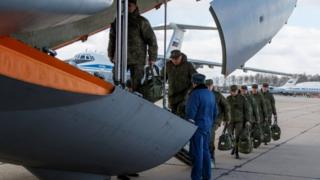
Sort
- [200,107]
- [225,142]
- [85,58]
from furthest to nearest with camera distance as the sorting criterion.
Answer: [85,58], [225,142], [200,107]

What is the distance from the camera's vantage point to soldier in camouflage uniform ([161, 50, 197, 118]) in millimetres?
6770

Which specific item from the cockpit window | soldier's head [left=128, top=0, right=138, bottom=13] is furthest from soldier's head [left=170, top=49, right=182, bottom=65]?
the cockpit window

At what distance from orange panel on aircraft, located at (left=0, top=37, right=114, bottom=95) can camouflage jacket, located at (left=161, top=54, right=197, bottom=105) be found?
2.87m

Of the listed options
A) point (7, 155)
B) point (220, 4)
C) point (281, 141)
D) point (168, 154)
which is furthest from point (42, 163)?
point (281, 141)

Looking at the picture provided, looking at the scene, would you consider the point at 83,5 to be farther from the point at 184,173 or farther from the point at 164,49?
the point at 184,173

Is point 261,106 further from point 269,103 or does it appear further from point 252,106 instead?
point 252,106

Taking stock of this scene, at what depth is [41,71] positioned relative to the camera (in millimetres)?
3500

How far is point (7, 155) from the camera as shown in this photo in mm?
4480

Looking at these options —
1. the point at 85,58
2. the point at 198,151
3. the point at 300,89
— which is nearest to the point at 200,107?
the point at 198,151

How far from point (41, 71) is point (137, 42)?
240 centimetres

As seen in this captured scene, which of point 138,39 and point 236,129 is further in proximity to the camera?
point 236,129

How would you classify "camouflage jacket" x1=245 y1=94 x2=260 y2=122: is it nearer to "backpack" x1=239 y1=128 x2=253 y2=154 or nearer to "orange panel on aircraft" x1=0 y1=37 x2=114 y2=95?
"backpack" x1=239 y1=128 x2=253 y2=154

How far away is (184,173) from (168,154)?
2167mm

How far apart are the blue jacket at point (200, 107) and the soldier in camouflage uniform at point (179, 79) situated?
0.72 metres
